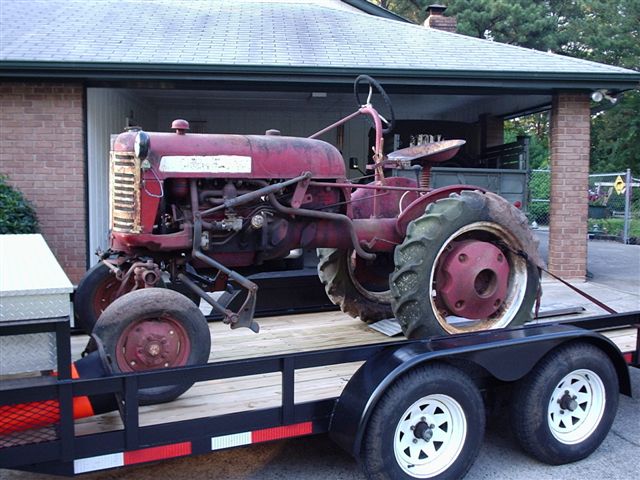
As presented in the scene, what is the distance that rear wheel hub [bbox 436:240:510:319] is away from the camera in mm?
3992

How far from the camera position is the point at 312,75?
333 inches

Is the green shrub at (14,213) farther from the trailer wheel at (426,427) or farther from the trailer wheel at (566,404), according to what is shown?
the trailer wheel at (566,404)

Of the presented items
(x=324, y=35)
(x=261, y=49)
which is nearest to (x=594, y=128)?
(x=324, y=35)

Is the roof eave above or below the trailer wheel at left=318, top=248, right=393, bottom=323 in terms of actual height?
above

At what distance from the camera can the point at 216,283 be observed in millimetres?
4074

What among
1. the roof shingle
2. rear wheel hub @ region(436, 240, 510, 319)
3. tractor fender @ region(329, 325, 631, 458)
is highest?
the roof shingle

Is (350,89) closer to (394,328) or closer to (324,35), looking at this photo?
(324,35)

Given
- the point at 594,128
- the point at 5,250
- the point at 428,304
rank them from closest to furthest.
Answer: the point at 5,250, the point at 428,304, the point at 594,128

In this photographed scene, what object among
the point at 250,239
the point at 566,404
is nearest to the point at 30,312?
the point at 250,239

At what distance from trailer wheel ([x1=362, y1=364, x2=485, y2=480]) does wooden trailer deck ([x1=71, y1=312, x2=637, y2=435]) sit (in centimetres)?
37

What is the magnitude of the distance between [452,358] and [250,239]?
1449mm

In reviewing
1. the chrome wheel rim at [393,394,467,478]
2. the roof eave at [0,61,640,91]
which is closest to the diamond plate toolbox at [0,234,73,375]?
the chrome wheel rim at [393,394,467,478]

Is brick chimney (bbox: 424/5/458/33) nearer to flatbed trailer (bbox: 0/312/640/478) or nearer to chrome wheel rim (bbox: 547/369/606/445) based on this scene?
flatbed trailer (bbox: 0/312/640/478)

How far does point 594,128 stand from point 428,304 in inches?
1057
